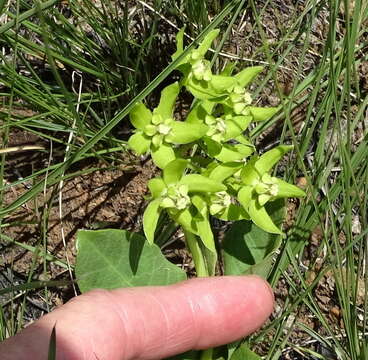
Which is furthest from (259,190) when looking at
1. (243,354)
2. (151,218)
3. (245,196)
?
(243,354)

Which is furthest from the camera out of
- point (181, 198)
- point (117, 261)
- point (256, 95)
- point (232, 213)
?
point (256, 95)

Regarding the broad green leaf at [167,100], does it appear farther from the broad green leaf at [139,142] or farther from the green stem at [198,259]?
the green stem at [198,259]

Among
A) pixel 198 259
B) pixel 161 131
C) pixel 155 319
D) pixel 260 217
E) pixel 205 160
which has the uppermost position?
pixel 161 131

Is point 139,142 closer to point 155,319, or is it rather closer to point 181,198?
point 181,198

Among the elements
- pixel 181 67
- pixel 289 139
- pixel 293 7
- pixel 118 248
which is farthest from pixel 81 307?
pixel 293 7

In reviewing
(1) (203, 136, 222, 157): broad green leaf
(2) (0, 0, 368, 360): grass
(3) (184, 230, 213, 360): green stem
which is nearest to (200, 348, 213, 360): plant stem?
(3) (184, 230, 213, 360): green stem

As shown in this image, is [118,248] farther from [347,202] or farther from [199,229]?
[347,202]

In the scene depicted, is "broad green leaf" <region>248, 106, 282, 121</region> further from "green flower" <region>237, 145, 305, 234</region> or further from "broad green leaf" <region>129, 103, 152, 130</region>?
"broad green leaf" <region>129, 103, 152, 130</region>

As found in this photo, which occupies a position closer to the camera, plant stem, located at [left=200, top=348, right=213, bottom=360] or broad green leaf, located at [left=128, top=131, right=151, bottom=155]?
broad green leaf, located at [left=128, top=131, right=151, bottom=155]
